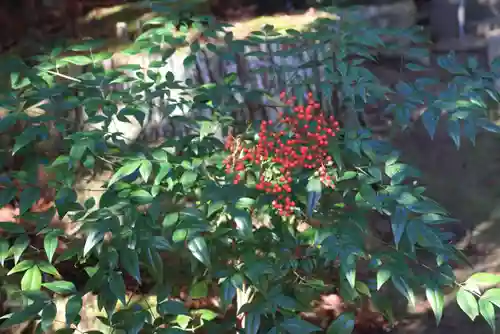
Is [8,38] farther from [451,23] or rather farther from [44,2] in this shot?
[451,23]

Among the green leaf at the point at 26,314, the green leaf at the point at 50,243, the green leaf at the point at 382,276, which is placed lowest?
the green leaf at the point at 382,276

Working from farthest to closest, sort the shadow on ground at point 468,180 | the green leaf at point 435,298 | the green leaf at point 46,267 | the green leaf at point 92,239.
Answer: the shadow on ground at point 468,180
the green leaf at point 46,267
the green leaf at point 435,298
the green leaf at point 92,239

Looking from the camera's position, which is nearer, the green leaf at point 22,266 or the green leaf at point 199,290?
the green leaf at point 22,266

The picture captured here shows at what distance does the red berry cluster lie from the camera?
5.14 feet

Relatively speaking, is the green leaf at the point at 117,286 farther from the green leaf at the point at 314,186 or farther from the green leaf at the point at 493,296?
the green leaf at the point at 493,296

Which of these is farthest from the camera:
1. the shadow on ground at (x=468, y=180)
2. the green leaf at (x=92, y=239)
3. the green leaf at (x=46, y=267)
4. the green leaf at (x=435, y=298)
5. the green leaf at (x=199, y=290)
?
the shadow on ground at (x=468, y=180)

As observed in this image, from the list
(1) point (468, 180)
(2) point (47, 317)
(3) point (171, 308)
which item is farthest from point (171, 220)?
(1) point (468, 180)

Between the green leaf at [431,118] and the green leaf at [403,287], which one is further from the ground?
the green leaf at [431,118]

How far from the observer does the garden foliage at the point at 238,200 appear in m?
1.41

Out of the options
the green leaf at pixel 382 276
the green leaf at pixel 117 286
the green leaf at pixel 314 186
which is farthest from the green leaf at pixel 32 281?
the green leaf at pixel 382 276

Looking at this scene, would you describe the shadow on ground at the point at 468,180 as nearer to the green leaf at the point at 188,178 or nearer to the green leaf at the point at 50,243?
the green leaf at the point at 188,178

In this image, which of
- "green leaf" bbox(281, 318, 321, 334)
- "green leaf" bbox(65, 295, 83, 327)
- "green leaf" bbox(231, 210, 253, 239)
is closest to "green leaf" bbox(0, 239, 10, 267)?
"green leaf" bbox(65, 295, 83, 327)

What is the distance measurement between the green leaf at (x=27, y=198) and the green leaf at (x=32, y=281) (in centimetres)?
16

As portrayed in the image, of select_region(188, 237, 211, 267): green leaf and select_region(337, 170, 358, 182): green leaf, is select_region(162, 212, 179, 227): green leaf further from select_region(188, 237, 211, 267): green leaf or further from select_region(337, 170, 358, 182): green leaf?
select_region(337, 170, 358, 182): green leaf
